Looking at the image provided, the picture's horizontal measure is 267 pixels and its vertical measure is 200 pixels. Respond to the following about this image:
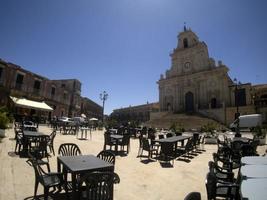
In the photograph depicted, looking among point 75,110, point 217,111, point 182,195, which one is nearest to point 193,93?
point 217,111

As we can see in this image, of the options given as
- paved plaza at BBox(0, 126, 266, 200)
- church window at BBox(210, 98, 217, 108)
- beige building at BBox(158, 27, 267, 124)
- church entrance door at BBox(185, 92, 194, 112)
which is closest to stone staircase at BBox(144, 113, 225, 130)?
beige building at BBox(158, 27, 267, 124)

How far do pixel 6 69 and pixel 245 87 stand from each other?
33.8 metres

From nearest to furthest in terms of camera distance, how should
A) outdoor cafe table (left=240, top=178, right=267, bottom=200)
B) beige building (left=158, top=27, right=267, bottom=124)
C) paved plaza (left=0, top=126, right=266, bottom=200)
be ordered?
outdoor cafe table (left=240, top=178, right=267, bottom=200), paved plaza (left=0, top=126, right=266, bottom=200), beige building (left=158, top=27, right=267, bottom=124)

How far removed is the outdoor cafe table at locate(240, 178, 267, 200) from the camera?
5.10 feet

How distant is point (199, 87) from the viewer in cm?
3366

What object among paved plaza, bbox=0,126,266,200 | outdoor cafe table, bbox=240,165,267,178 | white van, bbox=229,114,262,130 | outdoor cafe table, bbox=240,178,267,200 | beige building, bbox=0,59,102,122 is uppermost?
beige building, bbox=0,59,102,122

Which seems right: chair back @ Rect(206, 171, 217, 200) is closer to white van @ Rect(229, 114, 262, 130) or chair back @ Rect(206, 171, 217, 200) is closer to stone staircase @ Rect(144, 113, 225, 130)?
white van @ Rect(229, 114, 262, 130)

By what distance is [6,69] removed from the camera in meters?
21.1

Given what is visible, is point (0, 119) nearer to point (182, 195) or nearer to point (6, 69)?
point (182, 195)

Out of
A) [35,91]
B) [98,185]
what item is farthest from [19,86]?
[98,185]

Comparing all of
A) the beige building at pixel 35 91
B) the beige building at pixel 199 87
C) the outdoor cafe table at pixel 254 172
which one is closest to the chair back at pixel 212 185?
the outdoor cafe table at pixel 254 172

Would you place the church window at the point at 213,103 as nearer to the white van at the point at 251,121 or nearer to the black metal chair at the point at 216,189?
the white van at the point at 251,121

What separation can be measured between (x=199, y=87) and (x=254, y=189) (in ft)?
112

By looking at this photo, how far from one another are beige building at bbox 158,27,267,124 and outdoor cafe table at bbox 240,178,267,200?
28.1 metres
